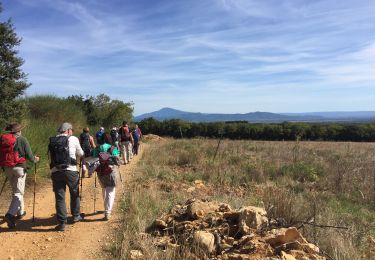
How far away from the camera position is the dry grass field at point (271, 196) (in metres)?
6.21

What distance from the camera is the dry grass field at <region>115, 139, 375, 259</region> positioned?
6207 millimetres

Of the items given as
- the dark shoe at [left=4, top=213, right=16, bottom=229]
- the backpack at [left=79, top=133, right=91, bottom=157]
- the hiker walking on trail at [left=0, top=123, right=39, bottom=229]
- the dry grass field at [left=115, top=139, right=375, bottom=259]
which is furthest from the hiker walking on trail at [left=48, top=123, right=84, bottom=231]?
the backpack at [left=79, top=133, right=91, bottom=157]

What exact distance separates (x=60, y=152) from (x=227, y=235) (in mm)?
3483

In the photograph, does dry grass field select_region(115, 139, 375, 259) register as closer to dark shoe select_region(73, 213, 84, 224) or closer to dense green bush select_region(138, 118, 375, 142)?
dark shoe select_region(73, 213, 84, 224)

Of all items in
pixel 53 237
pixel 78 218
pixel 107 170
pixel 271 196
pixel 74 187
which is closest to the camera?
pixel 53 237

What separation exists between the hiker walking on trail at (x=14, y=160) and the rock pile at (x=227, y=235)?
9.10ft

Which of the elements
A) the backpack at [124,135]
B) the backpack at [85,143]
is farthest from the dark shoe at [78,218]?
the backpack at [124,135]

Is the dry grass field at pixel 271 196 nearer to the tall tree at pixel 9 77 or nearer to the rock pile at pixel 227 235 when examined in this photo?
the rock pile at pixel 227 235

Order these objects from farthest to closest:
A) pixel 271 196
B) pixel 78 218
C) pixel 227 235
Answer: pixel 271 196 → pixel 78 218 → pixel 227 235

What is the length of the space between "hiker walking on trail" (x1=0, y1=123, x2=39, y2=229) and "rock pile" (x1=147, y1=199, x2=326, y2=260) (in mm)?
2774

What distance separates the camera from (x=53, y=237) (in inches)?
272

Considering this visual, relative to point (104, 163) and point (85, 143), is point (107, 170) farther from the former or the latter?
point (85, 143)

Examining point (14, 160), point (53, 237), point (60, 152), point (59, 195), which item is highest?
point (60, 152)

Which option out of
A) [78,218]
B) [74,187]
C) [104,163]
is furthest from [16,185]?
[104,163]
